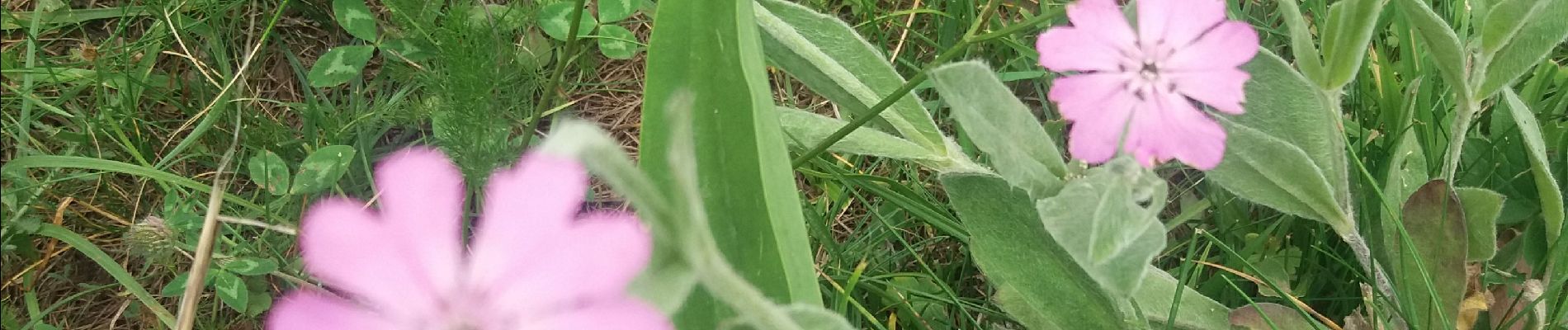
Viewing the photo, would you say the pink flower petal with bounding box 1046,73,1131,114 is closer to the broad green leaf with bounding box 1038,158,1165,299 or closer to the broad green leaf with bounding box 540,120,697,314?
the broad green leaf with bounding box 1038,158,1165,299

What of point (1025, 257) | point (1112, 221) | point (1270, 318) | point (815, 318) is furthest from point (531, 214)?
point (1270, 318)

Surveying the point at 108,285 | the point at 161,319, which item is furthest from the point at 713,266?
the point at 108,285

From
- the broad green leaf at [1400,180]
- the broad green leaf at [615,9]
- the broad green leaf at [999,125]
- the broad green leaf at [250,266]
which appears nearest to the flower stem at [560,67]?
the broad green leaf at [615,9]

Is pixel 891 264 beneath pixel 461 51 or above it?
beneath

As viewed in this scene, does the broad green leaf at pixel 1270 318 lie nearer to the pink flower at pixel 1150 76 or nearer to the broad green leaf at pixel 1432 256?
the broad green leaf at pixel 1432 256

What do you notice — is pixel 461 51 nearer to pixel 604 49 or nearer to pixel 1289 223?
pixel 604 49

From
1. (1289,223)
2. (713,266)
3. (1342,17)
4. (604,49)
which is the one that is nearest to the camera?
(713,266)
